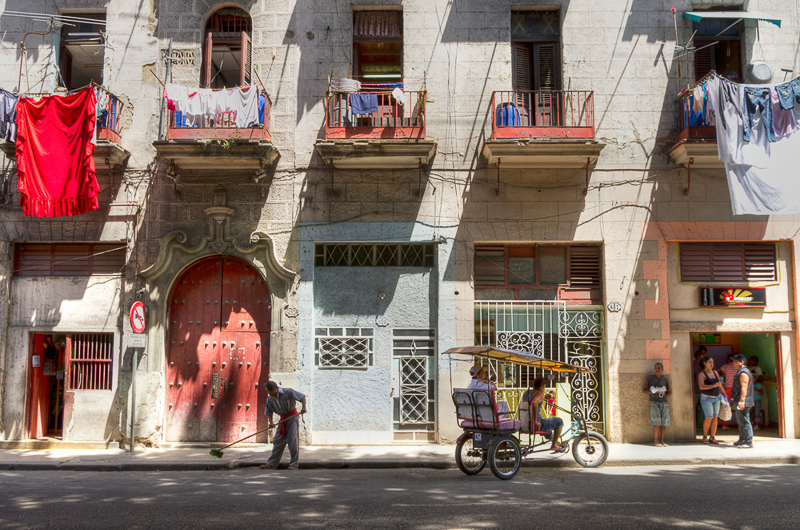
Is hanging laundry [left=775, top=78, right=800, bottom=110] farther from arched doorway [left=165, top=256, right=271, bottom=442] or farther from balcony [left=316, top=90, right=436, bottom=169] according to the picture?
arched doorway [left=165, top=256, right=271, bottom=442]

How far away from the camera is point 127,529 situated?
247 inches

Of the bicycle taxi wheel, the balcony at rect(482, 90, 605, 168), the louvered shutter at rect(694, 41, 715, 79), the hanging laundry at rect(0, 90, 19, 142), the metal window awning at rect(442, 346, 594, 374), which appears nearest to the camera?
the bicycle taxi wheel

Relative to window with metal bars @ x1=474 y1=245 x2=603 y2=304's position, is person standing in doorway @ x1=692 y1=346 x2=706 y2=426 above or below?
below

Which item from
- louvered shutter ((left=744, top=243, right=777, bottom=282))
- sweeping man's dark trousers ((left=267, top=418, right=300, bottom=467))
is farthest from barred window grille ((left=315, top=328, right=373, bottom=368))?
louvered shutter ((left=744, top=243, right=777, bottom=282))

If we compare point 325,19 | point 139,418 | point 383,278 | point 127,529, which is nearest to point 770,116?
point 383,278

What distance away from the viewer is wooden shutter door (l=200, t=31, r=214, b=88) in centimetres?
1290

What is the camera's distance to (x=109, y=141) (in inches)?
478

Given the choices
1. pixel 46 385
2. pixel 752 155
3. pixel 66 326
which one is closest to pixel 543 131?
pixel 752 155

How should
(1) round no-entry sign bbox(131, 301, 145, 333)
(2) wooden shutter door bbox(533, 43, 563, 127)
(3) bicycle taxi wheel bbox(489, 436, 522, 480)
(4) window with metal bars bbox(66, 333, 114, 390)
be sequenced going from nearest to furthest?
1. (3) bicycle taxi wheel bbox(489, 436, 522, 480)
2. (1) round no-entry sign bbox(131, 301, 145, 333)
3. (4) window with metal bars bbox(66, 333, 114, 390)
4. (2) wooden shutter door bbox(533, 43, 563, 127)

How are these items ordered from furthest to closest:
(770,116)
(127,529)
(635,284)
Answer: (635,284), (770,116), (127,529)

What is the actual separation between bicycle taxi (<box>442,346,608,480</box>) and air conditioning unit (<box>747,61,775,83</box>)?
7318 millimetres

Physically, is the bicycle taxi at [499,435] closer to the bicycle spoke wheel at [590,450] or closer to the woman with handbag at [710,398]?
the bicycle spoke wheel at [590,450]

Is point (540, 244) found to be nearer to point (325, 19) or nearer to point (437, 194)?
point (437, 194)

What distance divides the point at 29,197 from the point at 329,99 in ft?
20.3
